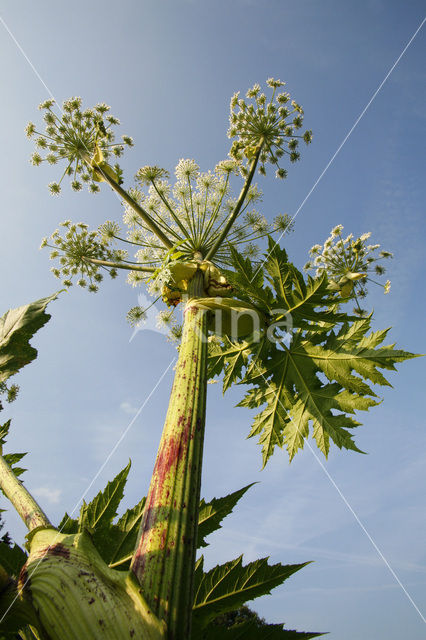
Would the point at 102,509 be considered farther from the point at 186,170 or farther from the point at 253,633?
the point at 186,170

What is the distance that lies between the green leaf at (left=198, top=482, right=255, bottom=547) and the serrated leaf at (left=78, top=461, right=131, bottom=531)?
1.46 feet

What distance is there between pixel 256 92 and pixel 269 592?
8352 mm

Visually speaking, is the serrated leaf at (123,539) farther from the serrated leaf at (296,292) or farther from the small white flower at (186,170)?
the small white flower at (186,170)

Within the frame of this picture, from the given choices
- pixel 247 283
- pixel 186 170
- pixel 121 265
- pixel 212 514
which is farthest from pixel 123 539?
pixel 186 170

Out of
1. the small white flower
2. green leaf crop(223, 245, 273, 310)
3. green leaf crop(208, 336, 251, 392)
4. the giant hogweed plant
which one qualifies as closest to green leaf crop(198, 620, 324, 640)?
the giant hogweed plant

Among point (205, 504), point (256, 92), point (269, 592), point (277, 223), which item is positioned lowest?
point (269, 592)

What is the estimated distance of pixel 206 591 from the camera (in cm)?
184

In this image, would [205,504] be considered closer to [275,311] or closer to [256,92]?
[275,311]

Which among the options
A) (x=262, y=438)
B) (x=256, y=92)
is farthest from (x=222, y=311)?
(x=256, y=92)

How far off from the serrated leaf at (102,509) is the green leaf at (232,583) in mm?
523

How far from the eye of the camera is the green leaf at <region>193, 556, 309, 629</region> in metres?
1.82

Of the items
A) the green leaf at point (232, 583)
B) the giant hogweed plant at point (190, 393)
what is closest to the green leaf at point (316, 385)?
the giant hogweed plant at point (190, 393)

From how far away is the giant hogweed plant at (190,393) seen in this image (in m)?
1.20

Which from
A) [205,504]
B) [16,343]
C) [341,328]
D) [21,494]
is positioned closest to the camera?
[21,494]
